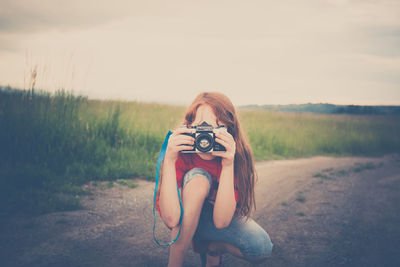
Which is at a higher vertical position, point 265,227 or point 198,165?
point 198,165

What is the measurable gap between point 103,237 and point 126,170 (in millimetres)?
1776

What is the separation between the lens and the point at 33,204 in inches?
99.9

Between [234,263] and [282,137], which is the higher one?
[282,137]

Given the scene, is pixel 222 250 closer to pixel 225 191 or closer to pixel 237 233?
pixel 237 233

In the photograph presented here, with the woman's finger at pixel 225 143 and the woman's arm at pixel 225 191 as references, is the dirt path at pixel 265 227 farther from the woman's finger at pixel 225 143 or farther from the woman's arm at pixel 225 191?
the woman's finger at pixel 225 143

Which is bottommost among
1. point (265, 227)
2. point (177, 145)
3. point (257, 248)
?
point (265, 227)

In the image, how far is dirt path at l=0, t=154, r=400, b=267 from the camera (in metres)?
1.90

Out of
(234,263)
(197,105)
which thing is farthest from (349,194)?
(197,105)

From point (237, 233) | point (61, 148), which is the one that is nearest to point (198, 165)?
point (237, 233)

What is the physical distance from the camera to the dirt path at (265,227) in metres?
1.90

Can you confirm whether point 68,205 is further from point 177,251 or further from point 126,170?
point 177,251

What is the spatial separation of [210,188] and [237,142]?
38 centimetres

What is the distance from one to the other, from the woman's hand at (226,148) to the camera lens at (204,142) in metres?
0.04

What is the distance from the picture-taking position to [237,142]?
169 centimetres
